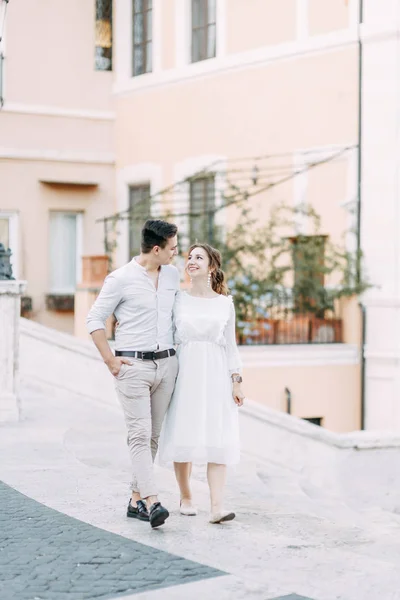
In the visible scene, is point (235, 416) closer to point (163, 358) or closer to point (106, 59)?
point (163, 358)

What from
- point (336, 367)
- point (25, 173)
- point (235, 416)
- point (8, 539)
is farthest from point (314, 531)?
point (25, 173)

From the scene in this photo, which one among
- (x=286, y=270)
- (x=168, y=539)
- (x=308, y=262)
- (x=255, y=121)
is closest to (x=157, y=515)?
(x=168, y=539)

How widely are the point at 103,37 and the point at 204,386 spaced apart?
44.8 ft

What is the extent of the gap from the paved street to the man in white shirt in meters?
0.44

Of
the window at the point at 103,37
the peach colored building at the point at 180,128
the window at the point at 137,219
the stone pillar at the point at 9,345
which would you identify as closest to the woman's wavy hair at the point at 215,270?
the stone pillar at the point at 9,345

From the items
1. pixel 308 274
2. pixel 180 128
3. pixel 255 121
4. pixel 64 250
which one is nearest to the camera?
pixel 308 274

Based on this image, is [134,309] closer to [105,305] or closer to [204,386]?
[105,305]

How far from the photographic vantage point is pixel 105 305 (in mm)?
6859

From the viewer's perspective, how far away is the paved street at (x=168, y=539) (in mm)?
5488

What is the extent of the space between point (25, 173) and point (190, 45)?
336 cm

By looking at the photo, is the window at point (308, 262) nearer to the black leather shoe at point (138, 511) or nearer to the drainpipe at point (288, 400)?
the drainpipe at point (288, 400)

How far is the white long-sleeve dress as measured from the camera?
704cm

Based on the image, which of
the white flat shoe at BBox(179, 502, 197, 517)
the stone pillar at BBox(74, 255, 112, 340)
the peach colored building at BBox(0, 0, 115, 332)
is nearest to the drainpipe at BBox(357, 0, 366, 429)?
the stone pillar at BBox(74, 255, 112, 340)

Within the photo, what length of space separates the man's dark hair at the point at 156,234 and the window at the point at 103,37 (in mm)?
13163
